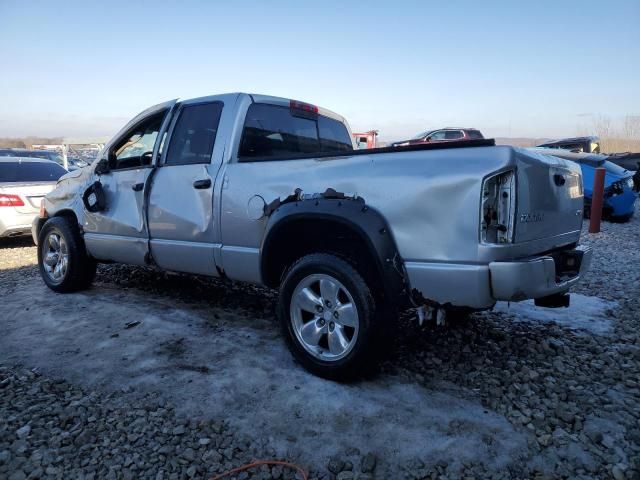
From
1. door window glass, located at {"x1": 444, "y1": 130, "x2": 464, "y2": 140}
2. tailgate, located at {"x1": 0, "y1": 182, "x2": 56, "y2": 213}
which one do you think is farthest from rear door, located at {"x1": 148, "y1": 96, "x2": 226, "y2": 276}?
door window glass, located at {"x1": 444, "y1": 130, "x2": 464, "y2": 140}

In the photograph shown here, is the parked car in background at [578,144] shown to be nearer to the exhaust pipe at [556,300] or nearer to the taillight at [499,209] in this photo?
the exhaust pipe at [556,300]

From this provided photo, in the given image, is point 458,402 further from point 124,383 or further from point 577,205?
point 124,383

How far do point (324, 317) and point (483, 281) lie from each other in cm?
107

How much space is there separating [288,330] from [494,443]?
4.74 ft

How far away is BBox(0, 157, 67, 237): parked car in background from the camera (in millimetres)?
7656

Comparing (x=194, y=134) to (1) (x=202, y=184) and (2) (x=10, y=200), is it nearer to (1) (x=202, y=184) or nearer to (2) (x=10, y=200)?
(1) (x=202, y=184)

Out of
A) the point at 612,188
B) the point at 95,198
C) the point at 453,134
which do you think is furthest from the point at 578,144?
the point at 95,198

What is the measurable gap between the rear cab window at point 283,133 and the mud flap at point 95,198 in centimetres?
187

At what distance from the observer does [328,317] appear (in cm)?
304

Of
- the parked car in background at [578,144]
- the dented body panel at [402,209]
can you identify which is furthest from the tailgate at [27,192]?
the parked car in background at [578,144]

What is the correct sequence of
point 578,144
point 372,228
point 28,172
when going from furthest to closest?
point 578,144 → point 28,172 → point 372,228

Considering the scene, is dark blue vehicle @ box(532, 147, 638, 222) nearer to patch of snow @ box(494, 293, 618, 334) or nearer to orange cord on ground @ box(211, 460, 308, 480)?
patch of snow @ box(494, 293, 618, 334)

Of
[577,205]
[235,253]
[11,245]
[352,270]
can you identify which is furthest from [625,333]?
[11,245]

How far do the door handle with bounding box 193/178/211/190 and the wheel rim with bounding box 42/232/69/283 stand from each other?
7.04ft
